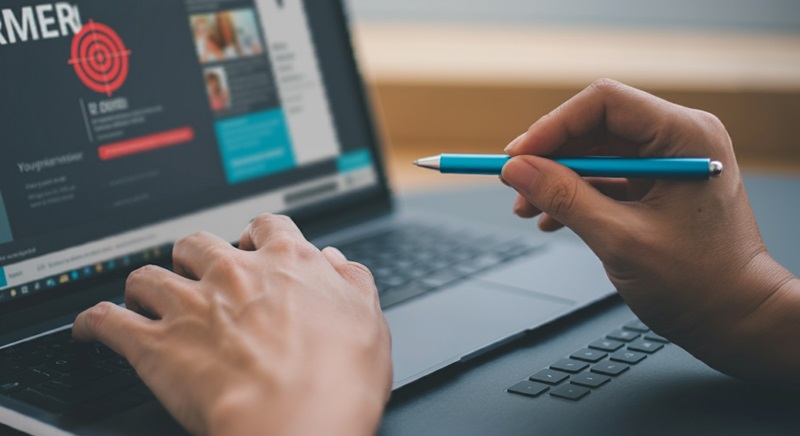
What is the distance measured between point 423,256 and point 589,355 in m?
0.25

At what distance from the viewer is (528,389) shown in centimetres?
59

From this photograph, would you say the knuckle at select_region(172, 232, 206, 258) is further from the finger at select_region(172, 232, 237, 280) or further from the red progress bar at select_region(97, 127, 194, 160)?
the red progress bar at select_region(97, 127, 194, 160)

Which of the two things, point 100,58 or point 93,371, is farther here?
point 100,58

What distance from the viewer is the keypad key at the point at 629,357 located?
629 mm

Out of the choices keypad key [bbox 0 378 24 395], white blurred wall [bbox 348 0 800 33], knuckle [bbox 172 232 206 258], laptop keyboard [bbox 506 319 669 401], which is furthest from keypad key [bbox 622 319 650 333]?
white blurred wall [bbox 348 0 800 33]

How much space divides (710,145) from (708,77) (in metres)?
1.04

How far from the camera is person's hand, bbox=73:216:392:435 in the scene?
47cm

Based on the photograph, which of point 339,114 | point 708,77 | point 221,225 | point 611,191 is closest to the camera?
point 611,191

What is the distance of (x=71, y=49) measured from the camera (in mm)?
736

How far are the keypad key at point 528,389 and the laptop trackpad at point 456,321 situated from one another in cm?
5

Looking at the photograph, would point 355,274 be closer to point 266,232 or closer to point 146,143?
point 266,232

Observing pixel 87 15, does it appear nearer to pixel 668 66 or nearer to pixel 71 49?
pixel 71 49

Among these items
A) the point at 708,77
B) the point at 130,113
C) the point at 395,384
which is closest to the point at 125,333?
the point at 395,384

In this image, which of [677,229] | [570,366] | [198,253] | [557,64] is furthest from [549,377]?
[557,64]
